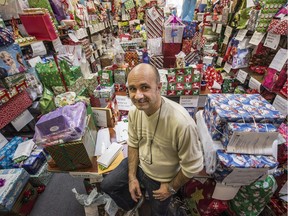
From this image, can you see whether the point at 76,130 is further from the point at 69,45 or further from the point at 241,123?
the point at 69,45

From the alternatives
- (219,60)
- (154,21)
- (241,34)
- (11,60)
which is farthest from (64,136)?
(219,60)

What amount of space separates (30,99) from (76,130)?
1667mm

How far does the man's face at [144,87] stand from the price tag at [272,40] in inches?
52.5

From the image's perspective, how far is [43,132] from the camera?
41.8 inches

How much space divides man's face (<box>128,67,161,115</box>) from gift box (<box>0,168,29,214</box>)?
1.66 meters

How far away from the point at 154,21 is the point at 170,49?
0.45 metres

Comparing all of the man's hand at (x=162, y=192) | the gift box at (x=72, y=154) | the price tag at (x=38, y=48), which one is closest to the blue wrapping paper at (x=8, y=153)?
the gift box at (x=72, y=154)

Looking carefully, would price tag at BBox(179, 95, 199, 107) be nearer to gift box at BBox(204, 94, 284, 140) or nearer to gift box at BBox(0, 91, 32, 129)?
gift box at BBox(204, 94, 284, 140)

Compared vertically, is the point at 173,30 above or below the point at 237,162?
above

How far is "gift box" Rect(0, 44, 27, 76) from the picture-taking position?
68.0 inches

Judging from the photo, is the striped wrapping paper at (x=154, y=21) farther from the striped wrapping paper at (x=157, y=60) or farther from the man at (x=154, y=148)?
the man at (x=154, y=148)

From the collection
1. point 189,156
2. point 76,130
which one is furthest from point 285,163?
point 76,130

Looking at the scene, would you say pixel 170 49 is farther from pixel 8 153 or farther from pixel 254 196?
pixel 8 153

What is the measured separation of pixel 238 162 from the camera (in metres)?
1.07
